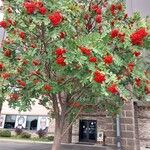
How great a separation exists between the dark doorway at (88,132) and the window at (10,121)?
1303 centimetres

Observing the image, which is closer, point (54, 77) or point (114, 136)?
point (54, 77)

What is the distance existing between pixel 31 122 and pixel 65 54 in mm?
27007

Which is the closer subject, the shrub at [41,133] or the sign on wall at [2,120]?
the shrub at [41,133]

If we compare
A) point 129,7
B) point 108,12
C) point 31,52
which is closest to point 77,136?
point 129,7

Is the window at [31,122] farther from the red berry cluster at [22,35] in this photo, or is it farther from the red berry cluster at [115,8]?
the red berry cluster at [22,35]

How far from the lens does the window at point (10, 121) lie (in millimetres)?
33625

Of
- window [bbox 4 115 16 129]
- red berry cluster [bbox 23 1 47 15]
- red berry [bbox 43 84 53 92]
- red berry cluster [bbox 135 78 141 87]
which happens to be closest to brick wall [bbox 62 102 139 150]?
red berry cluster [bbox 135 78 141 87]

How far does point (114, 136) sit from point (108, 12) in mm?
10902

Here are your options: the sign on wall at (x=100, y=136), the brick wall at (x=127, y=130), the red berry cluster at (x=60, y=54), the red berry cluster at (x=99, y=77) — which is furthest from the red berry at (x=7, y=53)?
the sign on wall at (x=100, y=136)

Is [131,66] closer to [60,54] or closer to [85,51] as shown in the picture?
[85,51]

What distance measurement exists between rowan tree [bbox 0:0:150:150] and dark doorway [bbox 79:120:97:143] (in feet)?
44.6

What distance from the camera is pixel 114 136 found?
61.9ft

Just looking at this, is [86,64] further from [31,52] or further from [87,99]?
[87,99]

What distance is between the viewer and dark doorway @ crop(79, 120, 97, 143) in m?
24.1
